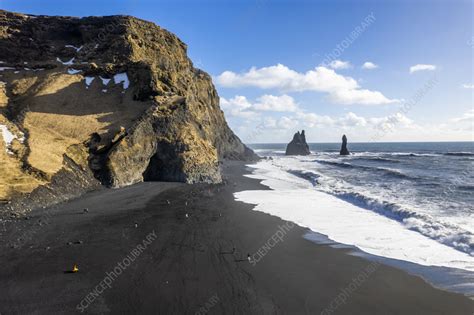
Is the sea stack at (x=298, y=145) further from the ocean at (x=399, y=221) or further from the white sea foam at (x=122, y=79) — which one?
the white sea foam at (x=122, y=79)

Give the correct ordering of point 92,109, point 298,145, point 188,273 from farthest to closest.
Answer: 1. point 298,145
2. point 92,109
3. point 188,273

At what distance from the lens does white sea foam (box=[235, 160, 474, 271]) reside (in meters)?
12.8

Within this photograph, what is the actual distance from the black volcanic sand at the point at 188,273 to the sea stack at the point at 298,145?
10111 cm

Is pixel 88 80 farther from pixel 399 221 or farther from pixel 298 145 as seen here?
pixel 298 145

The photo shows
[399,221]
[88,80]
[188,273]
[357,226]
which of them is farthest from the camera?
[88,80]

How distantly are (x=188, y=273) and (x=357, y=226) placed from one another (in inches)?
422

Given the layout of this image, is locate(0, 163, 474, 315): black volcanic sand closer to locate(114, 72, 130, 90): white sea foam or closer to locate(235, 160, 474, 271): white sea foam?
locate(235, 160, 474, 271): white sea foam

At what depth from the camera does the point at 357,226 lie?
56.8 ft

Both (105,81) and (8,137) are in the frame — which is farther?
(105,81)

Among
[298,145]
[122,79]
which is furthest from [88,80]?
[298,145]

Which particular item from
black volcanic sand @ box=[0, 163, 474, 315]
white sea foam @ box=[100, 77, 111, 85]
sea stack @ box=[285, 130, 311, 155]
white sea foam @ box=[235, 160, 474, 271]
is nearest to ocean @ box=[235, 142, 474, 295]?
white sea foam @ box=[235, 160, 474, 271]

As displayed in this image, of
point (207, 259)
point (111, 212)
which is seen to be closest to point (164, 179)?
point (111, 212)

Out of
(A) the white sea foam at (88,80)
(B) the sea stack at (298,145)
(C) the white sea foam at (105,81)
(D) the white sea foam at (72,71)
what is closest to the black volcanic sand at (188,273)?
(C) the white sea foam at (105,81)

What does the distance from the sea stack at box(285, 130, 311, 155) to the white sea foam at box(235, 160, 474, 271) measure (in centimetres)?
8922
